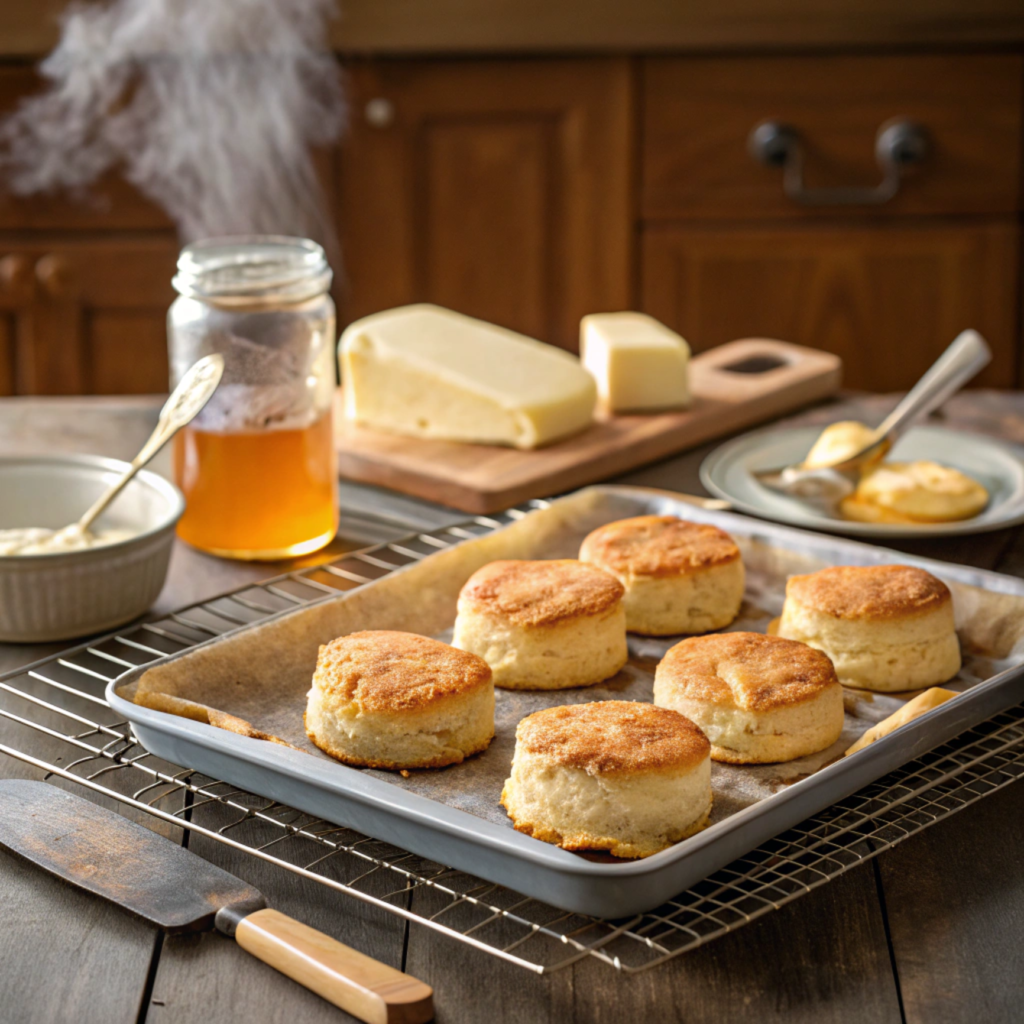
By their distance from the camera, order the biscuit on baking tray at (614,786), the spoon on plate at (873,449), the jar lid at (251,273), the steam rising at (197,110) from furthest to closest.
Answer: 1. the steam rising at (197,110)
2. the spoon on plate at (873,449)
3. the jar lid at (251,273)
4. the biscuit on baking tray at (614,786)

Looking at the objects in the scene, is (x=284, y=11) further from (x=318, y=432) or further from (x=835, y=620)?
(x=835, y=620)

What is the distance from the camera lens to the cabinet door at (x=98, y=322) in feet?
11.3

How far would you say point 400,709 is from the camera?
122 cm

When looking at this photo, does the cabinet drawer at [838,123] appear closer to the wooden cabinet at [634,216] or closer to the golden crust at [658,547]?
the wooden cabinet at [634,216]

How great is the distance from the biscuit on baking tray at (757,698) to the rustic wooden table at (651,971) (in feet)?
0.49

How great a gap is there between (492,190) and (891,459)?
169cm

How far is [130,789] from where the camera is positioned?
122 centimetres

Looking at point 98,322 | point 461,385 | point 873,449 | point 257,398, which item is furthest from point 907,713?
point 98,322

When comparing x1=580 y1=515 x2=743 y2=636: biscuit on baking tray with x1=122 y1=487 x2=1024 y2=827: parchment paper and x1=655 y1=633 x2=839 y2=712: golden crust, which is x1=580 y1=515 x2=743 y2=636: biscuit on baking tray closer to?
x1=122 y1=487 x2=1024 y2=827: parchment paper

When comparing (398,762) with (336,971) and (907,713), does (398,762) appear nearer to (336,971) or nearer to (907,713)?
(336,971)

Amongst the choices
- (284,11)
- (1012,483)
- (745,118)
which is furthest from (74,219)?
(1012,483)

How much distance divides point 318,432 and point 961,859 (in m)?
0.98

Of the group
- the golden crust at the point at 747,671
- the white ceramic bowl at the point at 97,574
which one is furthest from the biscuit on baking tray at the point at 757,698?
the white ceramic bowl at the point at 97,574

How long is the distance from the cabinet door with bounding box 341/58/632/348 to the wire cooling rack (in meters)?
2.19
